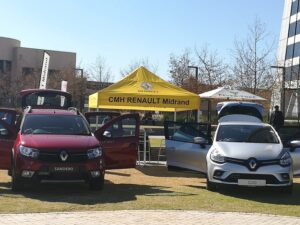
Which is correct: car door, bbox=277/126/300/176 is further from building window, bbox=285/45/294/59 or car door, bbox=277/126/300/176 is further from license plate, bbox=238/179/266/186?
building window, bbox=285/45/294/59

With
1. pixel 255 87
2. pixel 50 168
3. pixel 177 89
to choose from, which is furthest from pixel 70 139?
pixel 255 87

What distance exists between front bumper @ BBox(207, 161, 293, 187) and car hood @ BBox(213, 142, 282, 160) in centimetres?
22

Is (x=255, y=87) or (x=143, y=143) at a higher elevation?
(x=255, y=87)

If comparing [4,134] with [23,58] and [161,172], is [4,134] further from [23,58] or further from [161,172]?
[23,58]

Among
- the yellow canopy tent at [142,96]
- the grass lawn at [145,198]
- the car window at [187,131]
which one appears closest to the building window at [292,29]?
the yellow canopy tent at [142,96]

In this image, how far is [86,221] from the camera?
8.01 m

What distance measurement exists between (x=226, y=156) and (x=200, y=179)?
3197mm

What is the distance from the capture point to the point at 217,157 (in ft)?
36.1

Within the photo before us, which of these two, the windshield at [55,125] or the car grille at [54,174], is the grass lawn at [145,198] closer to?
the car grille at [54,174]

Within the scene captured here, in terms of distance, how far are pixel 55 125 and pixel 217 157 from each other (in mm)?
3459

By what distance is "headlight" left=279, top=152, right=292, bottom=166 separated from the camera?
10.9 metres

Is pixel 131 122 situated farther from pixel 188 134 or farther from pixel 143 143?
pixel 143 143

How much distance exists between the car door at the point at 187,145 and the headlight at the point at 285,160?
1.82 m

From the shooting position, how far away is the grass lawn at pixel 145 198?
9281mm
